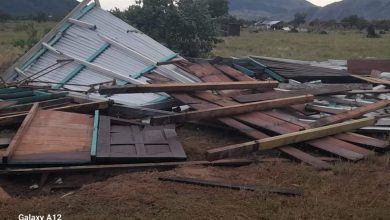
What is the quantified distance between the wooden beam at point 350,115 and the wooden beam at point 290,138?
0.17 m

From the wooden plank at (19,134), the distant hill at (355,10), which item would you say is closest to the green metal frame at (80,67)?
the wooden plank at (19,134)

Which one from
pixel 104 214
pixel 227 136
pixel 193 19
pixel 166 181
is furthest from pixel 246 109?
pixel 193 19

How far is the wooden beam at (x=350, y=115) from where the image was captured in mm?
5863

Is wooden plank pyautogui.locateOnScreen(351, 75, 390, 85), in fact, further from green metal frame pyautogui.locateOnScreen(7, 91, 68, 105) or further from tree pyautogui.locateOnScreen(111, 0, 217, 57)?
green metal frame pyautogui.locateOnScreen(7, 91, 68, 105)

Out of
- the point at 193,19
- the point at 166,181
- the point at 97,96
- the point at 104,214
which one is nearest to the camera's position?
the point at 104,214

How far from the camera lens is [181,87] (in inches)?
259

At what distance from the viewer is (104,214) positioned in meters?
3.62

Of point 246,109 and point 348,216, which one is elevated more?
point 246,109

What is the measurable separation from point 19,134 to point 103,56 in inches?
151

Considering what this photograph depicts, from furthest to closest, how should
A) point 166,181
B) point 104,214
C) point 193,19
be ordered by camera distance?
point 193,19
point 166,181
point 104,214

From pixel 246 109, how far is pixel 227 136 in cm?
49

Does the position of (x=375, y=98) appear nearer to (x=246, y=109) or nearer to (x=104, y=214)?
(x=246, y=109)

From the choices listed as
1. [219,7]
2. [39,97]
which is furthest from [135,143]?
[219,7]

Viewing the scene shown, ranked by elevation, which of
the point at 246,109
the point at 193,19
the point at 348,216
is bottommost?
the point at 348,216
